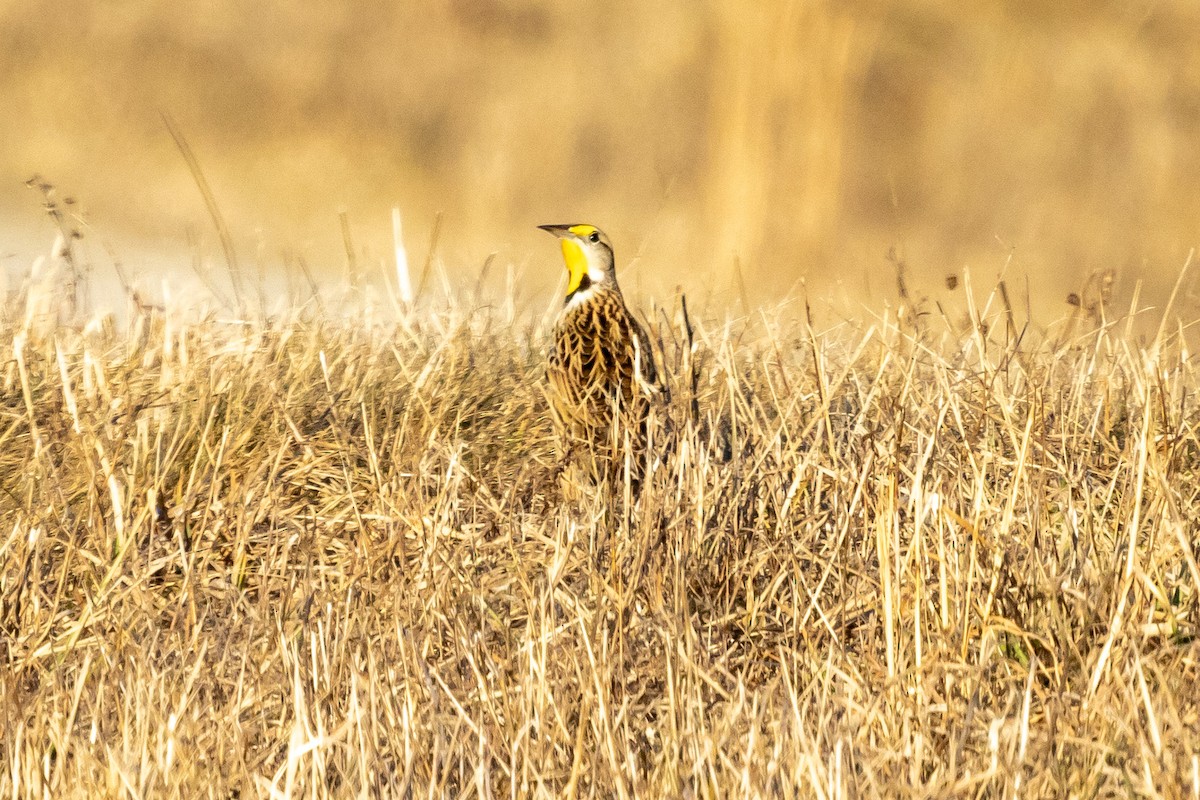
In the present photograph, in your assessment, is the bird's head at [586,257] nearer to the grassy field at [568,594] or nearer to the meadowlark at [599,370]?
the meadowlark at [599,370]

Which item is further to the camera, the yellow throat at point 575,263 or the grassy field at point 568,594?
the yellow throat at point 575,263

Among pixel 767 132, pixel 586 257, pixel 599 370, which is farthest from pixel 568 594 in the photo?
pixel 767 132

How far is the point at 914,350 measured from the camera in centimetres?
314

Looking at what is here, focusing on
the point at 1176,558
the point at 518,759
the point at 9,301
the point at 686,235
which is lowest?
the point at 518,759

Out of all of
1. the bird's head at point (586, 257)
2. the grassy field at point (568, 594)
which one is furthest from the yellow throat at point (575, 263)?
the grassy field at point (568, 594)

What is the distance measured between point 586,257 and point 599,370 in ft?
2.05

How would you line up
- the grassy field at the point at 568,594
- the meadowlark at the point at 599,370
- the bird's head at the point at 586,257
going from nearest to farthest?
the grassy field at the point at 568,594 < the meadowlark at the point at 599,370 < the bird's head at the point at 586,257

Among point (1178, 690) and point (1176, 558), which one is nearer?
point (1178, 690)

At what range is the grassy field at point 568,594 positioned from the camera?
2062 mm

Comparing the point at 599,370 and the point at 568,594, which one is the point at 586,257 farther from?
the point at 568,594

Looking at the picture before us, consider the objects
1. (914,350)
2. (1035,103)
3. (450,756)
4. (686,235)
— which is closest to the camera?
(450,756)

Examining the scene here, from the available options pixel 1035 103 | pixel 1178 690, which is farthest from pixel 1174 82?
pixel 1178 690

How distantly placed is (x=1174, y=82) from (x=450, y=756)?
35.8 ft

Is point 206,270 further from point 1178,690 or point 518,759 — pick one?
point 1178,690
